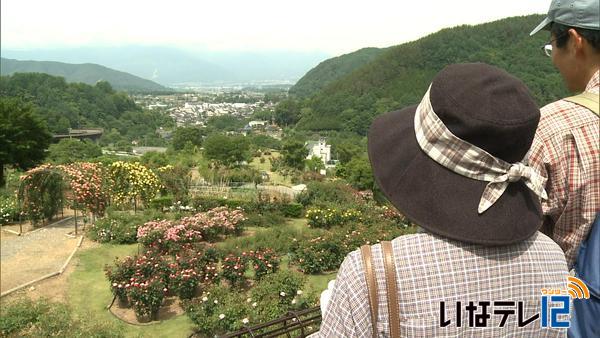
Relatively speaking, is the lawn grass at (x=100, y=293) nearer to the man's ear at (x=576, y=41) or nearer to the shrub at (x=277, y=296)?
the shrub at (x=277, y=296)

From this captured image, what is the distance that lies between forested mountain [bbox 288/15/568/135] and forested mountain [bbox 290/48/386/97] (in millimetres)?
62316

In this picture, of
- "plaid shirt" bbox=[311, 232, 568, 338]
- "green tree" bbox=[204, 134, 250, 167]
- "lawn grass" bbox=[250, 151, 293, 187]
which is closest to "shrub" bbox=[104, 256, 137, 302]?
"plaid shirt" bbox=[311, 232, 568, 338]

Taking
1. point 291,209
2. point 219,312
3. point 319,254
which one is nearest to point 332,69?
point 291,209

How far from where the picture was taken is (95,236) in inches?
410

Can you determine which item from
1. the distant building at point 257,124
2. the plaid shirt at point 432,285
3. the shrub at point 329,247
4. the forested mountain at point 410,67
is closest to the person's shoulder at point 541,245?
the plaid shirt at point 432,285

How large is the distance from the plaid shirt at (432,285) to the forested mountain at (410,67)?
6578 centimetres

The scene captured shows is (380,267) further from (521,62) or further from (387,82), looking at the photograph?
(387,82)

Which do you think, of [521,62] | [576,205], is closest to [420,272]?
[576,205]

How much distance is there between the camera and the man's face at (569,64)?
120 centimetres

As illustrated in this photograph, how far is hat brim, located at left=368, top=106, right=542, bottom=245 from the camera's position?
0.83 m

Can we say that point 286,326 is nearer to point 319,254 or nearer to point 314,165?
point 319,254

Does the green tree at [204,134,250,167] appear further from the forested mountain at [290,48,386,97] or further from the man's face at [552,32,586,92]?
the forested mountain at [290,48,386,97]

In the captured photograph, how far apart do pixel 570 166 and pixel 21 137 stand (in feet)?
67.2

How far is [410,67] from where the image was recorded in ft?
251
